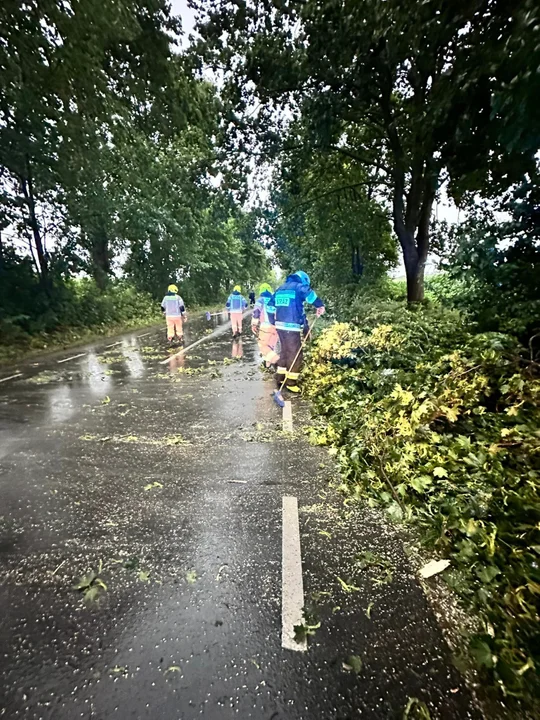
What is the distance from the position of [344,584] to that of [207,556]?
1021 millimetres

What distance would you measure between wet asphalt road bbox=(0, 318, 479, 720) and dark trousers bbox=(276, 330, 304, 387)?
2619 mm

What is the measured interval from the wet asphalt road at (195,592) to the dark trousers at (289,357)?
2.62 m

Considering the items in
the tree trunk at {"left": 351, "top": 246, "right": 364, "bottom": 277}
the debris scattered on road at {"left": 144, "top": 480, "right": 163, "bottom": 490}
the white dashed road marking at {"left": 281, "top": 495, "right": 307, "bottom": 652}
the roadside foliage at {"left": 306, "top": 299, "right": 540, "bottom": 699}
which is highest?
the tree trunk at {"left": 351, "top": 246, "right": 364, "bottom": 277}

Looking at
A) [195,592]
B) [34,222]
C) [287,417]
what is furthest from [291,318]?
[34,222]

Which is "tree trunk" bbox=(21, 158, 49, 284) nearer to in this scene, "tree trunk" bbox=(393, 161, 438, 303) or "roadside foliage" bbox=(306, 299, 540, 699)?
"tree trunk" bbox=(393, 161, 438, 303)

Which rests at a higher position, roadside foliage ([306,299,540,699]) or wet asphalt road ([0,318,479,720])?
roadside foliage ([306,299,540,699])

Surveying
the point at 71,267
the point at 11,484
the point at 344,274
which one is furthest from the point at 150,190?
the point at 11,484

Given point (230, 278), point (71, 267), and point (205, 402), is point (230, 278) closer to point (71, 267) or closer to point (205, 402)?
point (71, 267)

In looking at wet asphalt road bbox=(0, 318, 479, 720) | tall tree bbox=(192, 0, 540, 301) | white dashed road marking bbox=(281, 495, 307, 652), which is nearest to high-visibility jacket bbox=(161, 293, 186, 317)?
tall tree bbox=(192, 0, 540, 301)

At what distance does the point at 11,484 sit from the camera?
3.94m

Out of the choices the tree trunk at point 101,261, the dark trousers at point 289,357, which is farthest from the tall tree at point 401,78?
the tree trunk at point 101,261

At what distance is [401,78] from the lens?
37.8ft

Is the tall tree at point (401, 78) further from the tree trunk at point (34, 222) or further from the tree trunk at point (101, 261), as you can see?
the tree trunk at point (101, 261)

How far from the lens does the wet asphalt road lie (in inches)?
70.5
